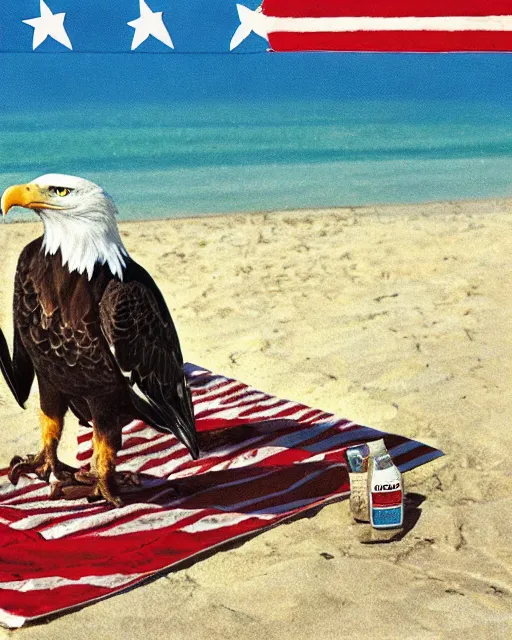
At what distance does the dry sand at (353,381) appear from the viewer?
10.0ft

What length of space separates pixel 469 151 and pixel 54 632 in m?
14.9

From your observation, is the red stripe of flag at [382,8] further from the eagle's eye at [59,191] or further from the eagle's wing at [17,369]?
the eagle's wing at [17,369]

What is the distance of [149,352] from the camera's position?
11.3ft

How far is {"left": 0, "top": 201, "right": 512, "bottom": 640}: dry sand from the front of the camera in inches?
121

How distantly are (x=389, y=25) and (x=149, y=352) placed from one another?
154 centimetres

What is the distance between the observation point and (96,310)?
11.1ft

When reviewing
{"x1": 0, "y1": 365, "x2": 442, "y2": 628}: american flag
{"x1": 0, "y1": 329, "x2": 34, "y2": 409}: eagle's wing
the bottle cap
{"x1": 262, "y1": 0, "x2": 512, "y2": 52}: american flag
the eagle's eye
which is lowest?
{"x1": 0, "y1": 365, "x2": 442, "y2": 628}: american flag

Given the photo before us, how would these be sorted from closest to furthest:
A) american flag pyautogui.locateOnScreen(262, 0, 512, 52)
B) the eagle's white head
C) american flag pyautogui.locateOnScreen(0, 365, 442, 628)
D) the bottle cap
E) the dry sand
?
the dry sand
american flag pyautogui.locateOnScreen(0, 365, 442, 628)
the eagle's white head
the bottle cap
american flag pyautogui.locateOnScreen(262, 0, 512, 52)

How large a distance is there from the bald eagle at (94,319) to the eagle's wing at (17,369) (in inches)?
5.5

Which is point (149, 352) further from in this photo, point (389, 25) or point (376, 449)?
point (389, 25)

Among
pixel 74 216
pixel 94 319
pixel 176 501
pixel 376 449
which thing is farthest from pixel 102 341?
pixel 376 449

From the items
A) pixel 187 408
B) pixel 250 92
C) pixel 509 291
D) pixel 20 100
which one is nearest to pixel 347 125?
pixel 250 92

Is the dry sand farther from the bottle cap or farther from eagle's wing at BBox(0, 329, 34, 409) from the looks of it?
eagle's wing at BBox(0, 329, 34, 409)

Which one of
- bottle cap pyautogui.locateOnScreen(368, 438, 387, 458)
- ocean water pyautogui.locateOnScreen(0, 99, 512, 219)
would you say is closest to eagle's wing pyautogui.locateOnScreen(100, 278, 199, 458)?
bottle cap pyautogui.locateOnScreen(368, 438, 387, 458)
